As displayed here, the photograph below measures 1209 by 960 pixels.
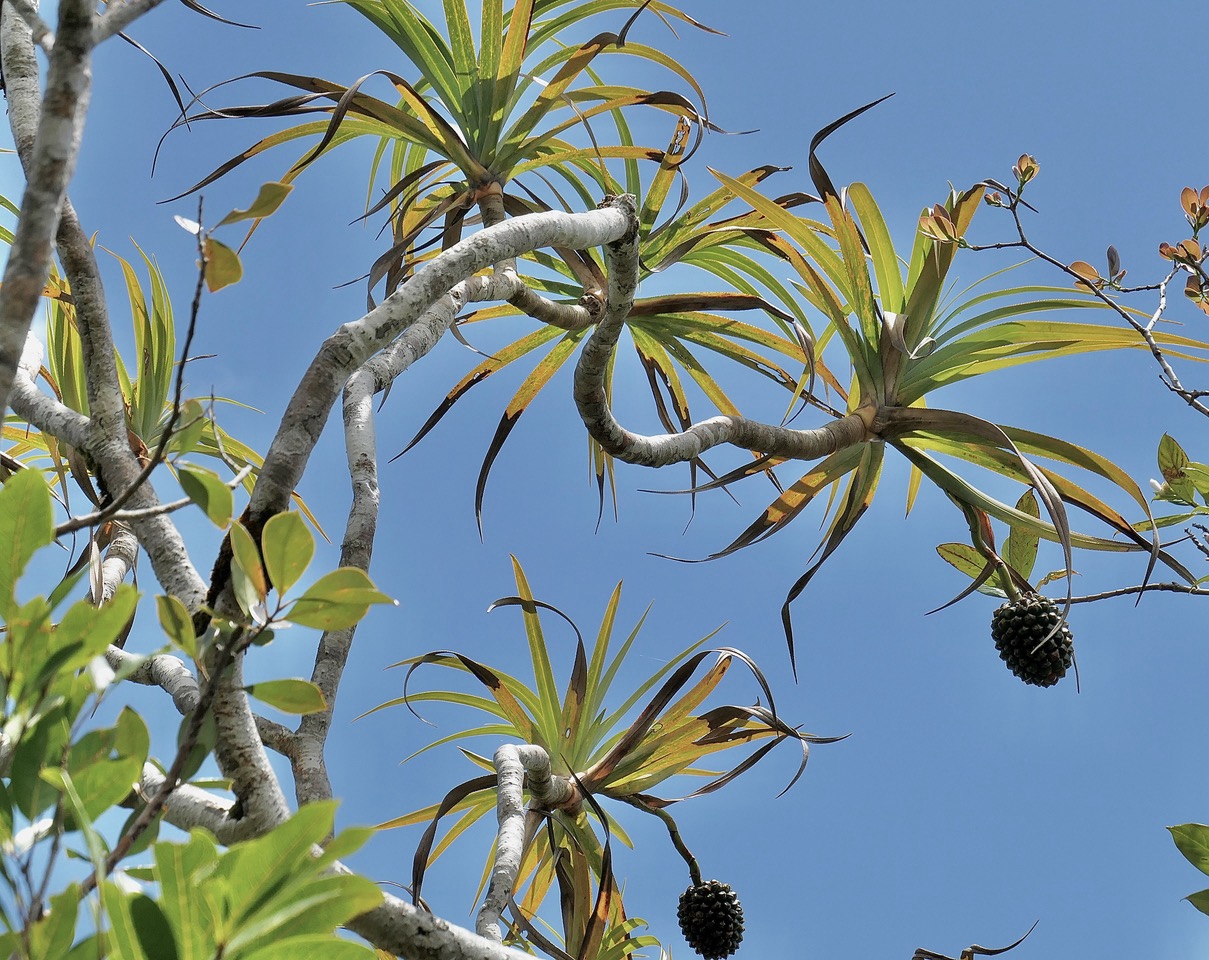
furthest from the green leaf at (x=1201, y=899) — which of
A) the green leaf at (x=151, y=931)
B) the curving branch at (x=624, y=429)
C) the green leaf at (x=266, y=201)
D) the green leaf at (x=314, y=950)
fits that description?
the curving branch at (x=624, y=429)

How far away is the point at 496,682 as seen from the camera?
2512mm

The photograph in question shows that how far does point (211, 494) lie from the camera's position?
2.32ft

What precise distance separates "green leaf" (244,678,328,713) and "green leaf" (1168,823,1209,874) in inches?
32.6

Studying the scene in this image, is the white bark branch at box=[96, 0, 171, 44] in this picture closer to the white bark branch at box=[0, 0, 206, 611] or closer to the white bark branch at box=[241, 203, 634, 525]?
the white bark branch at box=[0, 0, 206, 611]

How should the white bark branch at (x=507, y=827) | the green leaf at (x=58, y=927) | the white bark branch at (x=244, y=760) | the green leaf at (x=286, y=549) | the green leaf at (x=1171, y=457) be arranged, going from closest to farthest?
the green leaf at (x=58, y=927)
the green leaf at (x=286, y=549)
the white bark branch at (x=244, y=760)
the white bark branch at (x=507, y=827)
the green leaf at (x=1171, y=457)

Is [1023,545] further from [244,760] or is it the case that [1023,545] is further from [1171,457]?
[244,760]

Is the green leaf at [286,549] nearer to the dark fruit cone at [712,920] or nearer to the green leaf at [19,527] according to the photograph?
the green leaf at [19,527]

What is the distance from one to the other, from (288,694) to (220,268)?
0.29m

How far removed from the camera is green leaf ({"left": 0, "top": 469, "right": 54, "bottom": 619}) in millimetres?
658

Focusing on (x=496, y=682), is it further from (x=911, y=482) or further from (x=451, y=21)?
(x=451, y=21)

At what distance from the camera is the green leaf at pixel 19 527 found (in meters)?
0.66

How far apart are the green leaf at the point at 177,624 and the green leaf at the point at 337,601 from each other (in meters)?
0.06

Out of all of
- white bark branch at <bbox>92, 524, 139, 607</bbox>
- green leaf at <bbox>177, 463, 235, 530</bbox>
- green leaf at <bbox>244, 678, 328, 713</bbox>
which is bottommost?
green leaf at <bbox>244, 678, 328, 713</bbox>

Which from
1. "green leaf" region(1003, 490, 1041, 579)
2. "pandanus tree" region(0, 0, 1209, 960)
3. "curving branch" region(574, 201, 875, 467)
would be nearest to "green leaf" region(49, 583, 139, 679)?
"pandanus tree" region(0, 0, 1209, 960)
